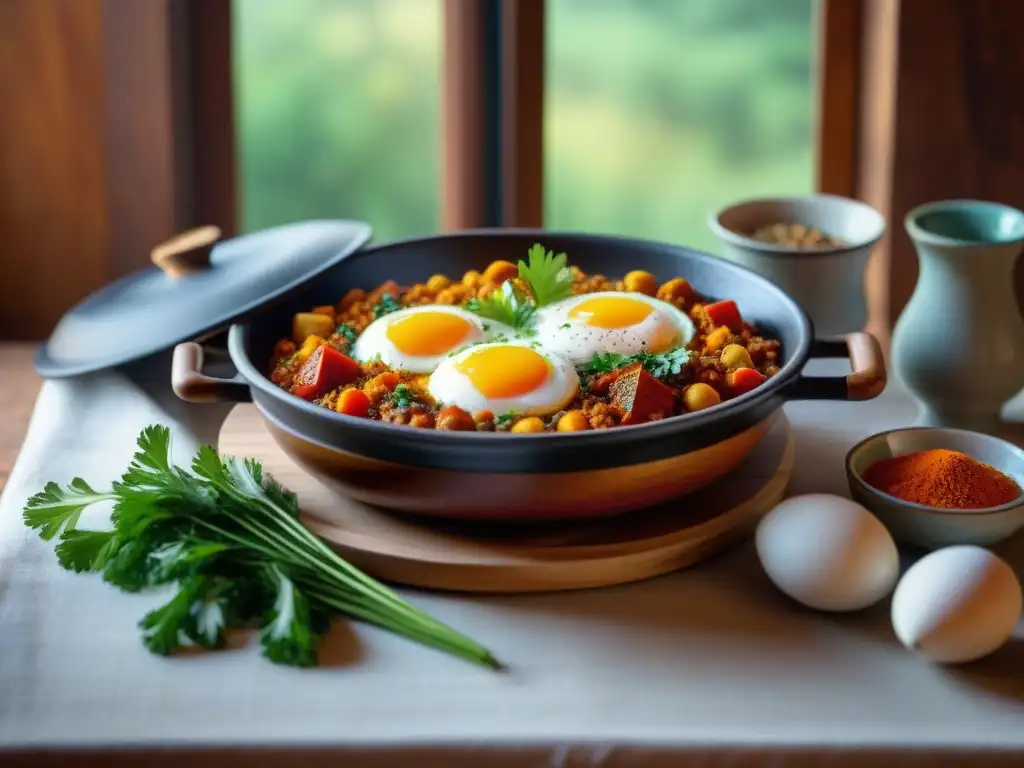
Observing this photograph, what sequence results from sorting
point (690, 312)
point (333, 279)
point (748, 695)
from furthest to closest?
point (333, 279)
point (690, 312)
point (748, 695)

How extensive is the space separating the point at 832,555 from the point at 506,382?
0.46 metres

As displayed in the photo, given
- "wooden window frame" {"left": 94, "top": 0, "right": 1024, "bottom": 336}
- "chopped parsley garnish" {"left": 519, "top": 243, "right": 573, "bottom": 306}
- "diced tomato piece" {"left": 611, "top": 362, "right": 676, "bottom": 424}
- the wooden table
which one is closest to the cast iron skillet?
"diced tomato piece" {"left": 611, "top": 362, "right": 676, "bottom": 424}

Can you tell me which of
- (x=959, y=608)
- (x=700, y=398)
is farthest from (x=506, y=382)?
(x=959, y=608)

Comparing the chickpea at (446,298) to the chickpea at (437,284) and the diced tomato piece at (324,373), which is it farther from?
the diced tomato piece at (324,373)

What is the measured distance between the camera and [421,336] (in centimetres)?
195

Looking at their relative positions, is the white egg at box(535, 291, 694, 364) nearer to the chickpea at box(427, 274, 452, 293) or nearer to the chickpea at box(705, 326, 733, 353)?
the chickpea at box(705, 326, 733, 353)

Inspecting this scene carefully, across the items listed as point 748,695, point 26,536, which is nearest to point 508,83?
point 26,536

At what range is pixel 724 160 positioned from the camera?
10.2ft

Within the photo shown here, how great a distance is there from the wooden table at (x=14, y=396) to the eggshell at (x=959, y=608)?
1.37m

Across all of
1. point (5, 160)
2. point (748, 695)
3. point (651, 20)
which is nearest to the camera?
point (748, 695)

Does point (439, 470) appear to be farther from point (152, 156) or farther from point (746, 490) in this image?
point (152, 156)

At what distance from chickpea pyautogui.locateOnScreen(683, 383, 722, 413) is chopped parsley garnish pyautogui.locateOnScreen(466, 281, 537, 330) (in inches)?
13.7

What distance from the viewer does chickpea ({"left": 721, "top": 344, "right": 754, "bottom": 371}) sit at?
1859 mm

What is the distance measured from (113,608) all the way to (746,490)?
79 centimetres
